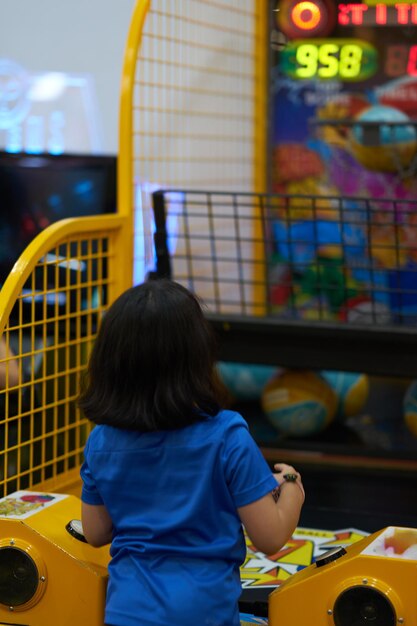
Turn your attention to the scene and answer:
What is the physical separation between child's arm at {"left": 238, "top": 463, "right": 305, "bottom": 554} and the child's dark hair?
187mm

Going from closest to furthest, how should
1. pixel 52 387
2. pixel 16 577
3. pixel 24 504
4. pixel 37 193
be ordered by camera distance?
pixel 16 577
pixel 24 504
pixel 52 387
pixel 37 193

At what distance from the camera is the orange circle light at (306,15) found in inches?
135

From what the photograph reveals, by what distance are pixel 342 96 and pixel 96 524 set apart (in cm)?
222

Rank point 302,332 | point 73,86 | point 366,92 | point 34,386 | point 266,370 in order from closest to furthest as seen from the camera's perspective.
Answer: point 34,386
point 302,332
point 266,370
point 366,92
point 73,86

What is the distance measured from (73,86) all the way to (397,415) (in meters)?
1.95

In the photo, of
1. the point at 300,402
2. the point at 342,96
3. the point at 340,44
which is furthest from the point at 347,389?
the point at 340,44

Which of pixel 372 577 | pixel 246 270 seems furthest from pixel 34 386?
pixel 246 270

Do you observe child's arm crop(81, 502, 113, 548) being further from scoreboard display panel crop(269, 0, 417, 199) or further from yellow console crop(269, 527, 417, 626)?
scoreboard display panel crop(269, 0, 417, 199)

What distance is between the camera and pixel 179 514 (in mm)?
1694

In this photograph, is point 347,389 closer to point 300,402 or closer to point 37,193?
point 300,402

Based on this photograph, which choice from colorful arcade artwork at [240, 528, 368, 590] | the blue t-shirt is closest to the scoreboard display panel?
colorful arcade artwork at [240, 528, 368, 590]

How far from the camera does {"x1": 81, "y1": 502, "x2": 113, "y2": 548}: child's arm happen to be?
183cm

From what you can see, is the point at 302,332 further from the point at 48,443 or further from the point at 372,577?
the point at 372,577

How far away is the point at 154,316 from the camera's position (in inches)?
66.5
